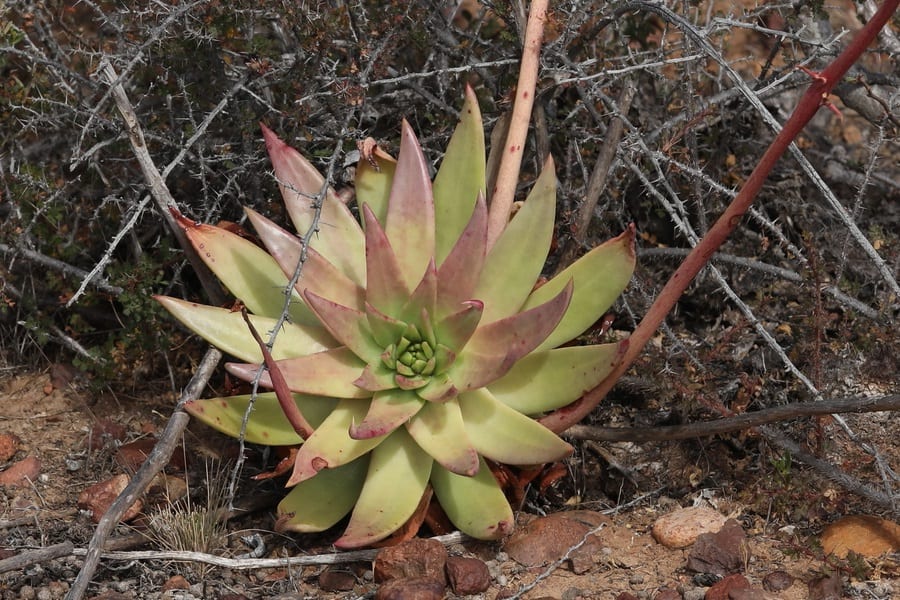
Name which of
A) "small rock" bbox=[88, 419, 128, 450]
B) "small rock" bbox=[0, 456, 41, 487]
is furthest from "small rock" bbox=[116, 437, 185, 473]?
"small rock" bbox=[0, 456, 41, 487]

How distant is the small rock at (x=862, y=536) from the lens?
7.46 ft

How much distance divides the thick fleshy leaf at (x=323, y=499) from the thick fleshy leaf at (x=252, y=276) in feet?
1.27

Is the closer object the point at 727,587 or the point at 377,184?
the point at 727,587

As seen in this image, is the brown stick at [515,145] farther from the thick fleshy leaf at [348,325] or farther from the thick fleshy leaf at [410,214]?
the thick fleshy leaf at [348,325]

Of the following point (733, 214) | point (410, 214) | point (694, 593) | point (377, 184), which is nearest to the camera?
point (733, 214)

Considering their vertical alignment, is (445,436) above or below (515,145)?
below

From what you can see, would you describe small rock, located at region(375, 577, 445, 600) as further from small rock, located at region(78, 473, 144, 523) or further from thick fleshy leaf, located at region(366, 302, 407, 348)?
small rock, located at region(78, 473, 144, 523)

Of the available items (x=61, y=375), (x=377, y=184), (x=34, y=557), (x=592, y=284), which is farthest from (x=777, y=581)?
(x=61, y=375)

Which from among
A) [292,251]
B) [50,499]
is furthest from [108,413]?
[292,251]

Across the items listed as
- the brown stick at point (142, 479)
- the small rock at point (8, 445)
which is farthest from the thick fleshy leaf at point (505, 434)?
the small rock at point (8, 445)

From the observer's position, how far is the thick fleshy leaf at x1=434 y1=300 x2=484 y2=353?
2182 mm

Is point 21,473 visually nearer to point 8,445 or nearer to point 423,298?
point 8,445

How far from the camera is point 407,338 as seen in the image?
2.38 meters

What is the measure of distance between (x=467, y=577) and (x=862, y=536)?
93 centimetres
